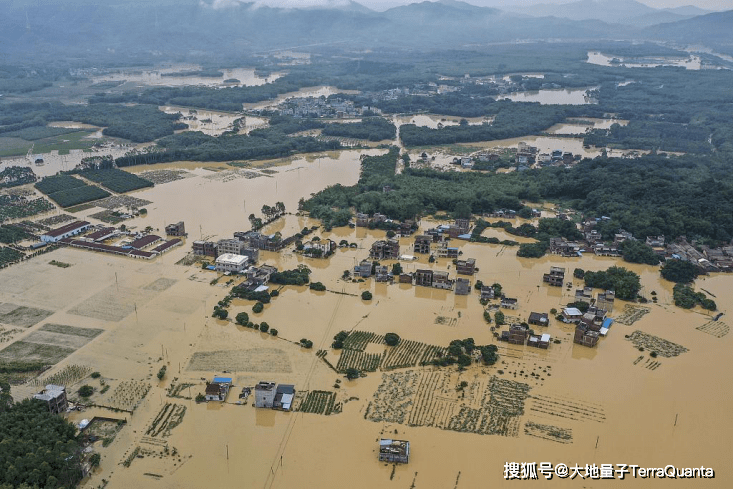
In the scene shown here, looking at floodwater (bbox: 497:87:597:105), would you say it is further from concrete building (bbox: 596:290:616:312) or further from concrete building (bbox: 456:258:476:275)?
concrete building (bbox: 596:290:616:312)

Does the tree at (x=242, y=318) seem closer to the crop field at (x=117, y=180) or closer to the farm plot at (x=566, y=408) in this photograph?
the farm plot at (x=566, y=408)

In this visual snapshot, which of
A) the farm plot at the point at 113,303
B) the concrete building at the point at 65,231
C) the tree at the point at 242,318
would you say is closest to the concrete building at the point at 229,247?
→ the farm plot at the point at 113,303

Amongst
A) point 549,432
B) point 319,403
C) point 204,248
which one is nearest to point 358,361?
point 319,403

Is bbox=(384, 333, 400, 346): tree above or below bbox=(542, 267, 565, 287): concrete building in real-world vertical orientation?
below

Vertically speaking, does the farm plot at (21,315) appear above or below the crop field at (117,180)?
below

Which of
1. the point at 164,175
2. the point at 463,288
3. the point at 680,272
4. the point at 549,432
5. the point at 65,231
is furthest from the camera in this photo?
the point at 164,175

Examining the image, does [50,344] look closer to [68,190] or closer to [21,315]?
[21,315]

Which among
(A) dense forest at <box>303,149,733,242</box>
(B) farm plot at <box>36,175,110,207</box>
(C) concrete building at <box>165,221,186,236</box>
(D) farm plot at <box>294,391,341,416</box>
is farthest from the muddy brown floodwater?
(B) farm plot at <box>36,175,110,207</box>
